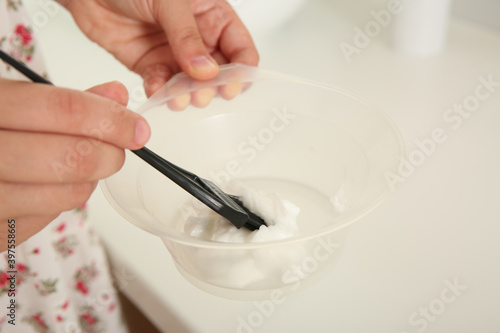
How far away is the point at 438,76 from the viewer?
2.80 feet

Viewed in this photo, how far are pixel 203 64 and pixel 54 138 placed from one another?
0.24 meters

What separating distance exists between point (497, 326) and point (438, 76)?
45 cm

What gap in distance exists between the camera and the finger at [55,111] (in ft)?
1.30

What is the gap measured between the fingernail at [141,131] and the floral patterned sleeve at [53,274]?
0.33 m

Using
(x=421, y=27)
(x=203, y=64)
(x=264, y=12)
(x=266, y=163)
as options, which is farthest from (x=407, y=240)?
(x=264, y=12)

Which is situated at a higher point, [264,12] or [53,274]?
[264,12]

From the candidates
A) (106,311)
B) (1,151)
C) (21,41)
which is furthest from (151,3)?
(106,311)

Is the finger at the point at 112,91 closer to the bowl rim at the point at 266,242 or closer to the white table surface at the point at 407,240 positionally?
the bowl rim at the point at 266,242

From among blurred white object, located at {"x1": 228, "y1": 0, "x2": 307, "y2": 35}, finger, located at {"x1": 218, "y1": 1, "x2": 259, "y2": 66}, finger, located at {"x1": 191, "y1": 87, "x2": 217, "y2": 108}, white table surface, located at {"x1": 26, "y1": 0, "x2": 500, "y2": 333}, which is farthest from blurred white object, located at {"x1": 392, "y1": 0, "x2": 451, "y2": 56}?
finger, located at {"x1": 191, "y1": 87, "x2": 217, "y2": 108}

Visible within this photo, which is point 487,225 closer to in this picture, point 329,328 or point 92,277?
point 329,328

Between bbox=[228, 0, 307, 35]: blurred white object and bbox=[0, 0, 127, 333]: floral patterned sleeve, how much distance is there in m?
0.37

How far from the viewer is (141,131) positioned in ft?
1.38

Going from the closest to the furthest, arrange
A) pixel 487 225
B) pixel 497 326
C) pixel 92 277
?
pixel 497 326, pixel 487 225, pixel 92 277

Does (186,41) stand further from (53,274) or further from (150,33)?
(53,274)
